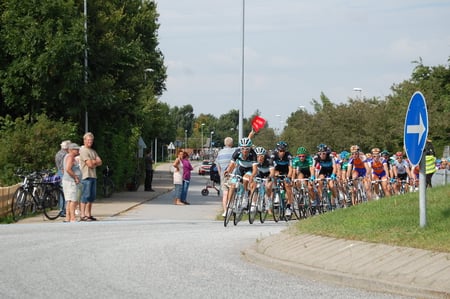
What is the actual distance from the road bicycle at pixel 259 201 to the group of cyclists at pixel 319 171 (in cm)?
15

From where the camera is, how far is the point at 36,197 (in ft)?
70.5

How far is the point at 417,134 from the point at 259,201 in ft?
23.8

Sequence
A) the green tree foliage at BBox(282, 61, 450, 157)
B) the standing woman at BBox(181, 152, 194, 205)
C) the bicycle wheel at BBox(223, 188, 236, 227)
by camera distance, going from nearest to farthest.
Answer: the bicycle wheel at BBox(223, 188, 236, 227) < the standing woman at BBox(181, 152, 194, 205) < the green tree foliage at BBox(282, 61, 450, 157)

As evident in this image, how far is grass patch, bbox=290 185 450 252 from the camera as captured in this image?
410 inches

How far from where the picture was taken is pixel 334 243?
11.0 m

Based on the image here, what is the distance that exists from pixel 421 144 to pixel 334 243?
169 cm

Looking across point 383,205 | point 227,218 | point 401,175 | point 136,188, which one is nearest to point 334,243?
point 383,205

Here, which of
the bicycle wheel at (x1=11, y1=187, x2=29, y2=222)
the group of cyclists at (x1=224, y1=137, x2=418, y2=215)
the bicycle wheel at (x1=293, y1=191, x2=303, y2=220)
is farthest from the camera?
the bicycle wheel at (x1=11, y1=187, x2=29, y2=222)

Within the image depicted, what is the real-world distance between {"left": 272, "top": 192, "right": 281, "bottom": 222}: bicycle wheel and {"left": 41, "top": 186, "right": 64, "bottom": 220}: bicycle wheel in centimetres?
560

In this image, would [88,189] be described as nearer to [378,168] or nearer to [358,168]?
[358,168]

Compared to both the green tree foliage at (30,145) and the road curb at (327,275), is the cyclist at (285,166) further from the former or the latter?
the green tree foliage at (30,145)

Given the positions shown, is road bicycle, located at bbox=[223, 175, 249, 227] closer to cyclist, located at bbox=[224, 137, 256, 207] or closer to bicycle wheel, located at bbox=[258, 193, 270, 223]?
cyclist, located at bbox=[224, 137, 256, 207]

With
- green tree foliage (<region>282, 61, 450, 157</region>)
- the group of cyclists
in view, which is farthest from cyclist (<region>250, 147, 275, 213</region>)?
green tree foliage (<region>282, 61, 450, 157</region>)

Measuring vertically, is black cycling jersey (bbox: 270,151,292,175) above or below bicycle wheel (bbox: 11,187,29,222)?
above
